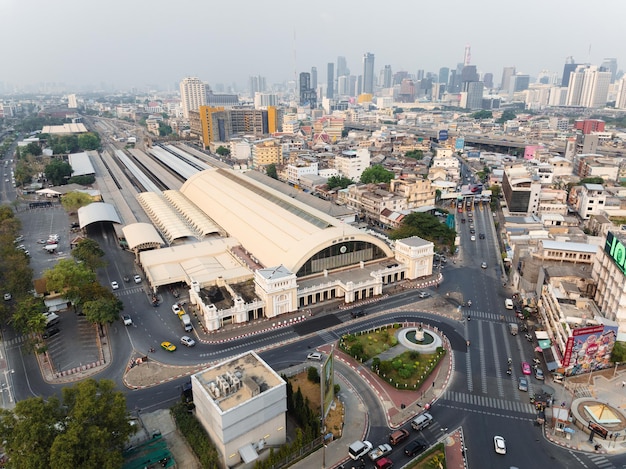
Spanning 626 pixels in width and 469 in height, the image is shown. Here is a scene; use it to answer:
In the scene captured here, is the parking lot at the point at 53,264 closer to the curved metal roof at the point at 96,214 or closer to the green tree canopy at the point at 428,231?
the curved metal roof at the point at 96,214

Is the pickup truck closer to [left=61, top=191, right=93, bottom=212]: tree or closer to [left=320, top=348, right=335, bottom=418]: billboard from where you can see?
[left=320, top=348, right=335, bottom=418]: billboard

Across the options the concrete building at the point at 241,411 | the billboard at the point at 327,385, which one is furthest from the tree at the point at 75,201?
the billboard at the point at 327,385

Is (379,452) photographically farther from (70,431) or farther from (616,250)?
(616,250)

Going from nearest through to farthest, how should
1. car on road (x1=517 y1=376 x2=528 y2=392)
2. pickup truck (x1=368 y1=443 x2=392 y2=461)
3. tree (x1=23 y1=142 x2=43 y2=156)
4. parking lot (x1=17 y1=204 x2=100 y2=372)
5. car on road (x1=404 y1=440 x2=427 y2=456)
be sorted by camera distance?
1. pickup truck (x1=368 y1=443 x2=392 y2=461)
2. car on road (x1=404 y1=440 x2=427 y2=456)
3. car on road (x1=517 y1=376 x2=528 y2=392)
4. parking lot (x1=17 y1=204 x2=100 y2=372)
5. tree (x1=23 y1=142 x2=43 y2=156)

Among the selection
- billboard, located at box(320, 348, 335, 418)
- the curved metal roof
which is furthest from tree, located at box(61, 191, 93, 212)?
billboard, located at box(320, 348, 335, 418)

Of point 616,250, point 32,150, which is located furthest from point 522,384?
point 32,150

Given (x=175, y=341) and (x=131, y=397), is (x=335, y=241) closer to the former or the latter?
(x=175, y=341)
